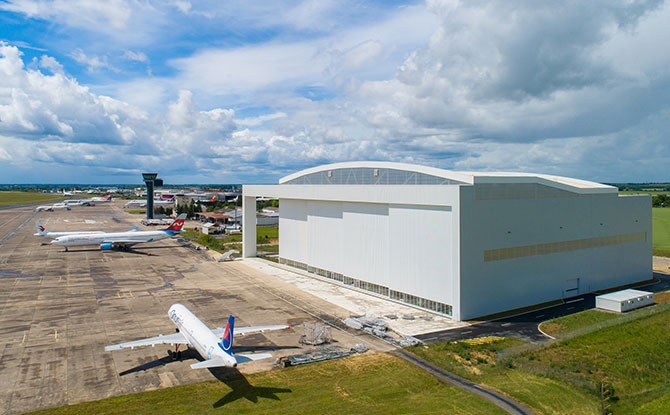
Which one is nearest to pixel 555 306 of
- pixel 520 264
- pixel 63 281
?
pixel 520 264

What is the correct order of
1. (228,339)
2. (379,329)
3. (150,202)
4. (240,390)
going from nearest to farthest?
1. (228,339)
2. (240,390)
3. (379,329)
4. (150,202)

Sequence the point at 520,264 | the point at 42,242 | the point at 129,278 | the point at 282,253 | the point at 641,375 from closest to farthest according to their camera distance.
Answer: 1. the point at 641,375
2. the point at 520,264
3. the point at 129,278
4. the point at 282,253
5. the point at 42,242

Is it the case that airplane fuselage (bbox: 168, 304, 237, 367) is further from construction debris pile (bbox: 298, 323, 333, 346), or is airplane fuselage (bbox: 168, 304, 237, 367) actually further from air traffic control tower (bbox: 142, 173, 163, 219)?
air traffic control tower (bbox: 142, 173, 163, 219)

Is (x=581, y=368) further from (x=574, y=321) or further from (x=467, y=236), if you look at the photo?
(x=467, y=236)

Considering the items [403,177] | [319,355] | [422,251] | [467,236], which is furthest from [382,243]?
[319,355]

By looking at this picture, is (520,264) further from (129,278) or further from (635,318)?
(129,278)

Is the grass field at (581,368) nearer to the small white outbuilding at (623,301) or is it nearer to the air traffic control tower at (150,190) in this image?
the small white outbuilding at (623,301)
